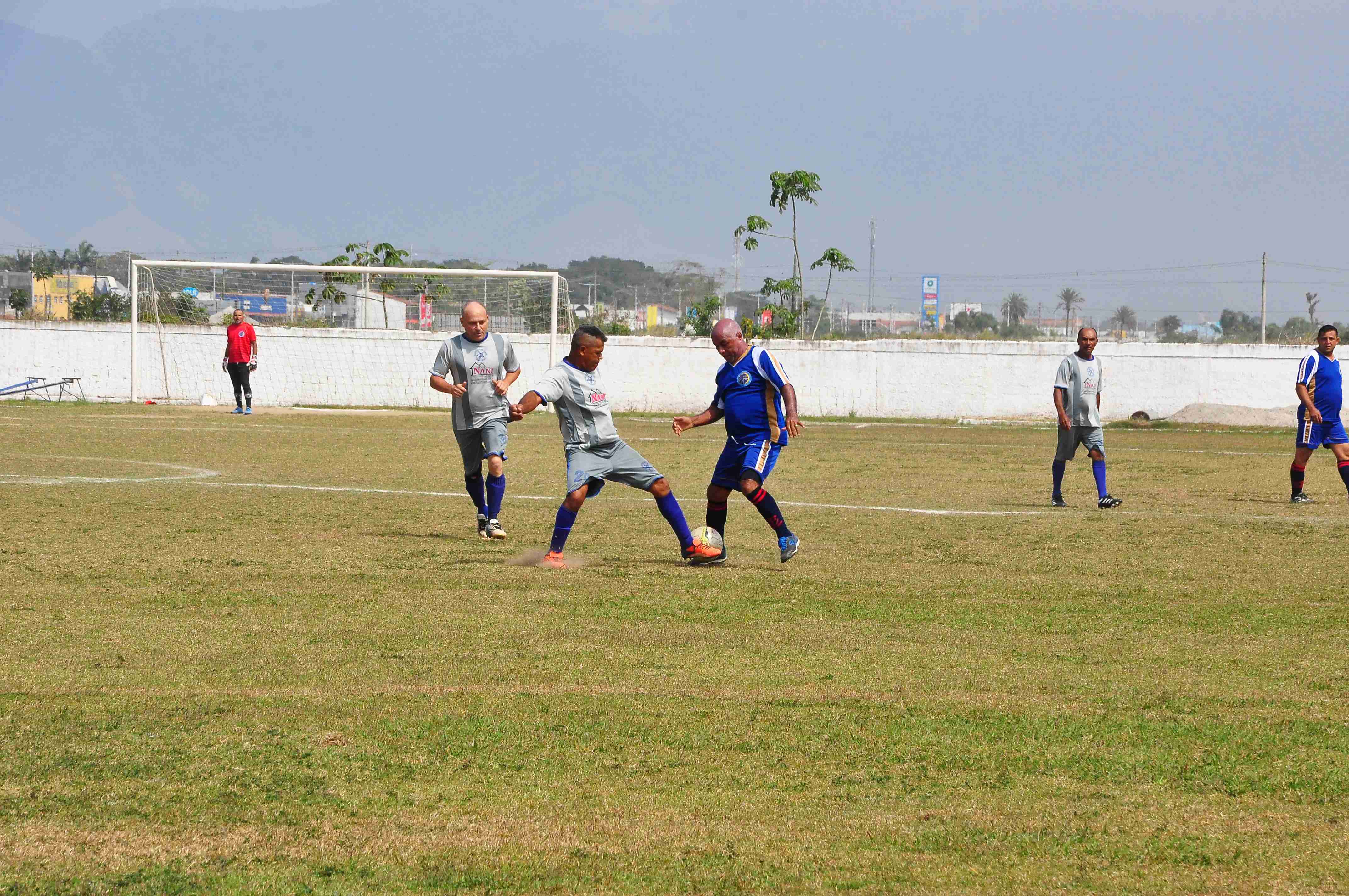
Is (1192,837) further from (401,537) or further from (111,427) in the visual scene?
(111,427)

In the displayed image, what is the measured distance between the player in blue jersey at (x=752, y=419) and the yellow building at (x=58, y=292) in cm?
3084

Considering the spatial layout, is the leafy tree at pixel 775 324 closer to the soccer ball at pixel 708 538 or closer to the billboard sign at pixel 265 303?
the billboard sign at pixel 265 303

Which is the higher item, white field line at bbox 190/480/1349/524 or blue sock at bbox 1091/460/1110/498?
blue sock at bbox 1091/460/1110/498

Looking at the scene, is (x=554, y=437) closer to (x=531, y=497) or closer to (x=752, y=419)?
(x=531, y=497)

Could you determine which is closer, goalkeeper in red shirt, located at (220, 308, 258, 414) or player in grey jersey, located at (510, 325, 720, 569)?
player in grey jersey, located at (510, 325, 720, 569)

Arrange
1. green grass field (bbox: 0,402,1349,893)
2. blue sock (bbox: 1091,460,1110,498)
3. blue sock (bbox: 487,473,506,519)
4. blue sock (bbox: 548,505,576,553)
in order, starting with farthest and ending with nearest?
blue sock (bbox: 1091,460,1110,498) < blue sock (bbox: 487,473,506,519) < blue sock (bbox: 548,505,576,553) < green grass field (bbox: 0,402,1349,893)

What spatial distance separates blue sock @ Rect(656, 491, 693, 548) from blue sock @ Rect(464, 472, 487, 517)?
89.0 inches

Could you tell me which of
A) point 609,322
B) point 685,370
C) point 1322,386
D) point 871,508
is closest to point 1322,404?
point 1322,386

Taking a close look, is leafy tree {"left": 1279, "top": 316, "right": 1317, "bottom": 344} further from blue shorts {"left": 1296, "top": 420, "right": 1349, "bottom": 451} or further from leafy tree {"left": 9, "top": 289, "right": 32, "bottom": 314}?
leafy tree {"left": 9, "top": 289, "right": 32, "bottom": 314}

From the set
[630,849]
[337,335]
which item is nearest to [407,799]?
[630,849]

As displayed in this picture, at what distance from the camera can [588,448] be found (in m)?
9.43

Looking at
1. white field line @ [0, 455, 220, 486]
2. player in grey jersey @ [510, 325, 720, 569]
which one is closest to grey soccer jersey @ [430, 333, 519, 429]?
player in grey jersey @ [510, 325, 720, 569]

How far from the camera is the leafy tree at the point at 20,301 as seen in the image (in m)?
42.2

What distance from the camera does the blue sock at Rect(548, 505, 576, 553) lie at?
9.24 meters
